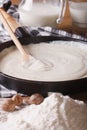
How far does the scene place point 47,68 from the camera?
660mm

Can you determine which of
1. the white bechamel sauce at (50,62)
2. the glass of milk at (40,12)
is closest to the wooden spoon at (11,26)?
the white bechamel sauce at (50,62)

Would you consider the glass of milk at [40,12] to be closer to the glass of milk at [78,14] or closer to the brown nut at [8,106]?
the glass of milk at [78,14]

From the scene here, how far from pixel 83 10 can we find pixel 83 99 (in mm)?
384

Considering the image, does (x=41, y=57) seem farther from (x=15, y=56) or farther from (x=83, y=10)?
(x=83, y=10)

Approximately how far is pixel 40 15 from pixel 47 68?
0.99 ft

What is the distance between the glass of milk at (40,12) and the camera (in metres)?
0.92

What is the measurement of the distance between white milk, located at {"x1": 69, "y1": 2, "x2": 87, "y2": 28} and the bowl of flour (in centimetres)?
16

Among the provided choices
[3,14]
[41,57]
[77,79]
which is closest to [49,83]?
[77,79]

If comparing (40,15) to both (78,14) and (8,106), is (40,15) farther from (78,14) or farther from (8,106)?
(8,106)

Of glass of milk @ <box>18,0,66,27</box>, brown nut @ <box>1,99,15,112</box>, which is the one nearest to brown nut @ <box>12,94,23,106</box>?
brown nut @ <box>1,99,15,112</box>

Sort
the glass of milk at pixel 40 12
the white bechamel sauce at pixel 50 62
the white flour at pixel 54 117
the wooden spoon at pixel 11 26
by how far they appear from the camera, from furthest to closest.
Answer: the glass of milk at pixel 40 12
the wooden spoon at pixel 11 26
the white bechamel sauce at pixel 50 62
the white flour at pixel 54 117

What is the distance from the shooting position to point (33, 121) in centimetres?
52

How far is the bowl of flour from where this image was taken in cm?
59

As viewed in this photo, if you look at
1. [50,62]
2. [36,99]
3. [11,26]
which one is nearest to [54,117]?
[36,99]
